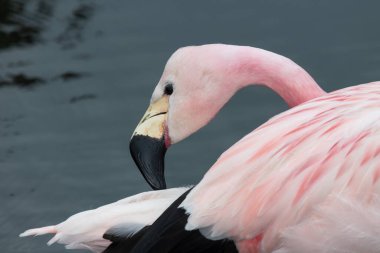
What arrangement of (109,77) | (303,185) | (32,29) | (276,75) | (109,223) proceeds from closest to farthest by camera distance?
(303,185) → (109,223) → (276,75) → (109,77) → (32,29)

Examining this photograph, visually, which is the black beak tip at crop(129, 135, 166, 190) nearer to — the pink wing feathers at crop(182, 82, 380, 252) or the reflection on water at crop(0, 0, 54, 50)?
the pink wing feathers at crop(182, 82, 380, 252)

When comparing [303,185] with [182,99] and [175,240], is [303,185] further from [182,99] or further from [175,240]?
[182,99]

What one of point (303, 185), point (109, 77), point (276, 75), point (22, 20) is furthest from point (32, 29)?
point (303, 185)

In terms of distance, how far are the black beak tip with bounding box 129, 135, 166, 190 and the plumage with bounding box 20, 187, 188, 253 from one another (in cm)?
25

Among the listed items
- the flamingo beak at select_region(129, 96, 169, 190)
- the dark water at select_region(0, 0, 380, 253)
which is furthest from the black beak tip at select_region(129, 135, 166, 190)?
the dark water at select_region(0, 0, 380, 253)

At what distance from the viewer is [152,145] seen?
4.67 metres

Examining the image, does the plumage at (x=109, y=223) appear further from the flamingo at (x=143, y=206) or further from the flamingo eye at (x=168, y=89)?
the flamingo eye at (x=168, y=89)

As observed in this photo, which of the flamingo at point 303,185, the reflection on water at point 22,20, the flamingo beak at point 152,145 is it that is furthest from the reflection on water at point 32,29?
the flamingo at point 303,185

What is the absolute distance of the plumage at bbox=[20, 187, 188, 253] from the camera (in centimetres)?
429

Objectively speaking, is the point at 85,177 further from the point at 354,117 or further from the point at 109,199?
the point at 354,117

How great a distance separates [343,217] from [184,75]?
101 centimetres

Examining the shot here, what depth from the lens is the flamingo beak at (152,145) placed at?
4.66 meters

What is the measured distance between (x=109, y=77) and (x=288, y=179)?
Answer: 267cm

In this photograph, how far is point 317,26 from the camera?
6.62 metres
